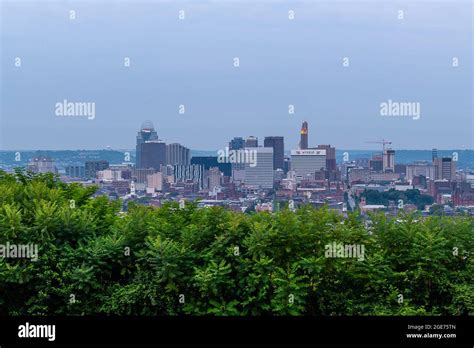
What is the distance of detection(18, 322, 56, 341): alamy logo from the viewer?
7859mm

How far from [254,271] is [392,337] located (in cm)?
168

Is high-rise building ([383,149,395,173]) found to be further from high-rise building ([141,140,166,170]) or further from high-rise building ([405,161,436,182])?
high-rise building ([141,140,166,170])

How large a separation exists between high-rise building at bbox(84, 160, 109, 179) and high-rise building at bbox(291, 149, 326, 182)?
8.48 feet

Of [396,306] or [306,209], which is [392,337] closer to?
[396,306]

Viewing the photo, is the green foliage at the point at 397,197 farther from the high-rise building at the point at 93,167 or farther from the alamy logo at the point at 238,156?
the high-rise building at the point at 93,167

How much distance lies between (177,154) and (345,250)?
264 centimetres

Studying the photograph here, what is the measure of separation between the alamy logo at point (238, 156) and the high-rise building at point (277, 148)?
0.24 meters

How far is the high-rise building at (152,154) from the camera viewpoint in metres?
9.16

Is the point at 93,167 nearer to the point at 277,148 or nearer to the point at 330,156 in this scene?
the point at 277,148

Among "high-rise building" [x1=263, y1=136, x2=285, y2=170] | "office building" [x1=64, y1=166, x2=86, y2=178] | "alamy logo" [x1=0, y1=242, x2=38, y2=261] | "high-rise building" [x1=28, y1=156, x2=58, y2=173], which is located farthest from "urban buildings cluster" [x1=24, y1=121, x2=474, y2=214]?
"alamy logo" [x1=0, y1=242, x2=38, y2=261]

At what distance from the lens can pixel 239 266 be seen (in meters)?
8.00

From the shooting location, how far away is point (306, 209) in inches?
336

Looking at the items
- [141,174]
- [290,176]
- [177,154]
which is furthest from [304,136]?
[141,174]

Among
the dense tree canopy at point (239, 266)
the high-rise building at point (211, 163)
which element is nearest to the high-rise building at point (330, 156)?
the dense tree canopy at point (239, 266)
